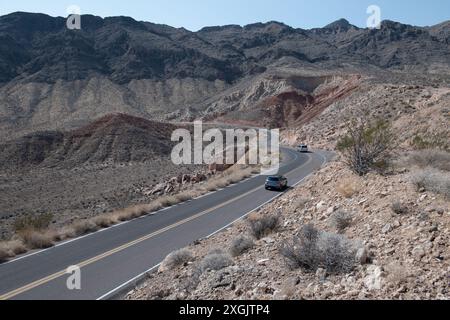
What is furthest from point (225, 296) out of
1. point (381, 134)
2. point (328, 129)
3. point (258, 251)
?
point (328, 129)

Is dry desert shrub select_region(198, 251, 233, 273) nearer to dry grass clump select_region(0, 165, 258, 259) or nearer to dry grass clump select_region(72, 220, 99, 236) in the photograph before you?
dry grass clump select_region(0, 165, 258, 259)

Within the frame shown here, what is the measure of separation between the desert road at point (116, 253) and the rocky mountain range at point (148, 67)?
205 feet

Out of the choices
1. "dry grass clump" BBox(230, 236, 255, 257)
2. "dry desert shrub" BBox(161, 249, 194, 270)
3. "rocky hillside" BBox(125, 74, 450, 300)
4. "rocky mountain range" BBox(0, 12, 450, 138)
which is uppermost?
"rocky mountain range" BBox(0, 12, 450, 138)

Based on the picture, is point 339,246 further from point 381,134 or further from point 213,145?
point 213,145

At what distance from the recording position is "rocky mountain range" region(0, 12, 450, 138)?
337 feet

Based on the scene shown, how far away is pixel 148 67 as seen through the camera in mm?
143000

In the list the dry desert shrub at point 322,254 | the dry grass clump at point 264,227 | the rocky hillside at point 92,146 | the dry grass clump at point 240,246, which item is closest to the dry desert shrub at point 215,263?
the dry grass clump at point 240,246

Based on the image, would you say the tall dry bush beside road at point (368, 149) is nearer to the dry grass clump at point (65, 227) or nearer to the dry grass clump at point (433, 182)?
the dry grass clump at point (433, 182)

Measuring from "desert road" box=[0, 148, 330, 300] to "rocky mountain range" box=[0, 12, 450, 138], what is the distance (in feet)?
205

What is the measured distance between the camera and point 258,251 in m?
11.9

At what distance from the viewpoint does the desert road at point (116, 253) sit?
11.9 metres

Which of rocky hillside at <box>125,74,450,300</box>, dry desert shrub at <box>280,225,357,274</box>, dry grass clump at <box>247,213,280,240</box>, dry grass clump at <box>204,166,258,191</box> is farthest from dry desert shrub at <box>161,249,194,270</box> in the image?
dry grass clump at <box>204,166,258,191</box>

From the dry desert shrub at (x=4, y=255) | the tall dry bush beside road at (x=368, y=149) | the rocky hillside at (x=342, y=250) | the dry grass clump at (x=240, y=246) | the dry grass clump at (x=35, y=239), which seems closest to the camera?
the rocky hillside at (x=342, y=250)

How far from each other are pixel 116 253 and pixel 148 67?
133 metres
